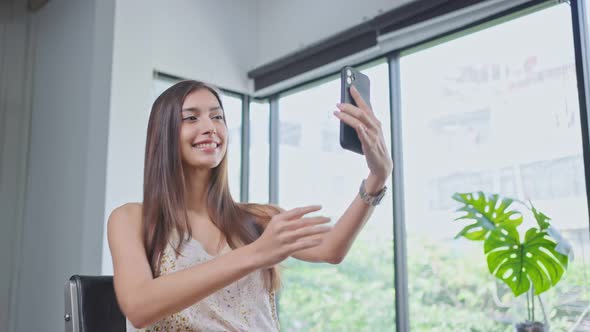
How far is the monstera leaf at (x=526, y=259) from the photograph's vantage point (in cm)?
208

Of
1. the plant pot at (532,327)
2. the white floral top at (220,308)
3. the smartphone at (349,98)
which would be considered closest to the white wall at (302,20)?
the plant pot at (532,327)

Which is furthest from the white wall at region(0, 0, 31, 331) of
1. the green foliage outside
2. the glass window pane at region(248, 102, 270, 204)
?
the green foliage outside

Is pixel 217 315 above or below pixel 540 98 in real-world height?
below

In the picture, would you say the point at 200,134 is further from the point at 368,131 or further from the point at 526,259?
the point at 526,259

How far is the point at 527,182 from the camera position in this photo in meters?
2.38

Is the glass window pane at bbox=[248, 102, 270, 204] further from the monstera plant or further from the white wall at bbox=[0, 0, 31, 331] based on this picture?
the monstera plant

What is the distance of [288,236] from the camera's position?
2.91ft

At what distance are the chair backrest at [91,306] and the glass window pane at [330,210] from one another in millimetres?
1437

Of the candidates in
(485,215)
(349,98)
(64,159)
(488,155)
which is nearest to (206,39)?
(64,159)

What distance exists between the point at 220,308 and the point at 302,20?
250cm

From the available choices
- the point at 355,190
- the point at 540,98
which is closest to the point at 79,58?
the point at 355,190

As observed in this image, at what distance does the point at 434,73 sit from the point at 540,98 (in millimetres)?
558

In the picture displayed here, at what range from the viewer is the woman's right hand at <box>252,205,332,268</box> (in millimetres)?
887

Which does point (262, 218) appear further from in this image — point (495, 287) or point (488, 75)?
point (488, 75)
